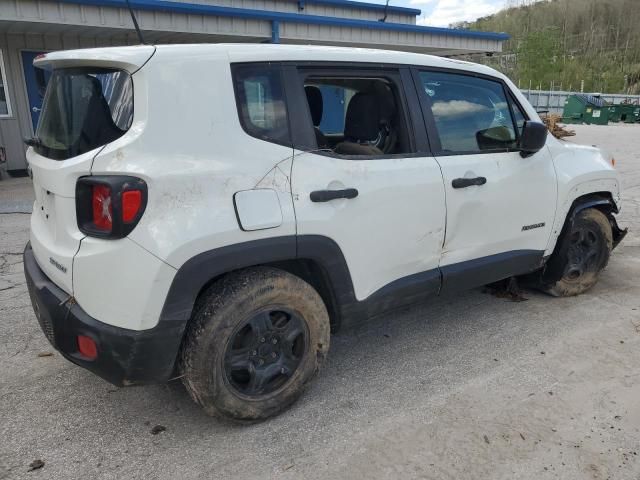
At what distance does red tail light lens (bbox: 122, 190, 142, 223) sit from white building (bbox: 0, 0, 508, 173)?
7471 mm

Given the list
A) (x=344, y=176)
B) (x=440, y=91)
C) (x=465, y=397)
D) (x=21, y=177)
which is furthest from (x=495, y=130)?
(x=21, y=177)

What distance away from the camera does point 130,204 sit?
212cm

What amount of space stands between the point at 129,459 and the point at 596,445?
2230 millimetres

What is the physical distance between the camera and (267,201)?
2426mm

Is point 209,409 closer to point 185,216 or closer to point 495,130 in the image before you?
point 185,216

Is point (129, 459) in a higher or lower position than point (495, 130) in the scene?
lower

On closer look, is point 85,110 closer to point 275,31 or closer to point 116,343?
point 116,343

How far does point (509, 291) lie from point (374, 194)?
2197 mm

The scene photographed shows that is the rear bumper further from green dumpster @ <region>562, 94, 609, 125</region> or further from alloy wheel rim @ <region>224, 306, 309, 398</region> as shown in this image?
green dumpster @ <region>562, 94, 609, 125</region>

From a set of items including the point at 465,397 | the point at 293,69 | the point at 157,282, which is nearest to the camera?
the point at 157,282

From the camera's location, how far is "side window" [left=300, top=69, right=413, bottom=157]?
2951 millimetres

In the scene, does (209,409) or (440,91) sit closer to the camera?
(209,409)

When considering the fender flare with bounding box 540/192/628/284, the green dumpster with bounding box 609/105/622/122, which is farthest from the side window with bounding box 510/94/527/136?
the green dumpster with bounding box 609/105/622/122

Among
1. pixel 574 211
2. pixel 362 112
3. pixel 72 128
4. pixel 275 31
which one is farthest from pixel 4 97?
pixel 574 211
